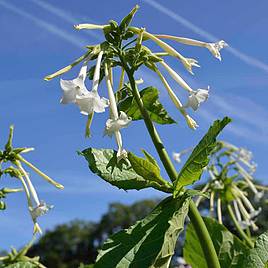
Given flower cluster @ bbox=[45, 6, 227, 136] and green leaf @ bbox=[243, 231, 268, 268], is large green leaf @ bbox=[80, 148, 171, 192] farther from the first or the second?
green leaf @ bbox=[243, 231, 268, 268]

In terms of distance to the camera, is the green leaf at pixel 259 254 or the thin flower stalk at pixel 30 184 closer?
the green leaf at pixel 259 254

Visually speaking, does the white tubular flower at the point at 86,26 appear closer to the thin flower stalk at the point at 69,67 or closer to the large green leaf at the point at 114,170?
the thin flower stalk at the point at 69,67

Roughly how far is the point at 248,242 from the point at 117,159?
237cm

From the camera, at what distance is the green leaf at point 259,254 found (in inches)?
76.2

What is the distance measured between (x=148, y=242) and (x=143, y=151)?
30 cm

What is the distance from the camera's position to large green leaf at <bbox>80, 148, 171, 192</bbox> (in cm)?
175

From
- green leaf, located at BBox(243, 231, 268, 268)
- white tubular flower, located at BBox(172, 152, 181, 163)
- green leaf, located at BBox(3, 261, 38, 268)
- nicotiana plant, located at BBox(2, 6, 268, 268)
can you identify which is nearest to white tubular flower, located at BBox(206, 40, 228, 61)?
nicotiana plant, located at BBox(2, 6, 268, 268)

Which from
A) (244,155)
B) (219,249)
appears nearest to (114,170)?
(219,249)

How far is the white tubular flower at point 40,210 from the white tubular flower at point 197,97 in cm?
112

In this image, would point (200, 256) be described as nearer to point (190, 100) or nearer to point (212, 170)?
point (190, 100)

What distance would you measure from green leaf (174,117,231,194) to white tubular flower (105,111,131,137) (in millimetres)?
189

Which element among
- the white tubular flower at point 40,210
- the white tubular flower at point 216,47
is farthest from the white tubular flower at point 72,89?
the white tubular flower at point 40,210

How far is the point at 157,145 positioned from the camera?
67.5 inches

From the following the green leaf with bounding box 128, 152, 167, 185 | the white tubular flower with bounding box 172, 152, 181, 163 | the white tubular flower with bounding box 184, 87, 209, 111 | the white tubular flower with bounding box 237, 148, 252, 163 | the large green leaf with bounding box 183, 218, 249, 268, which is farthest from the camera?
the white tubular flower with bounding box 172, 152, 181, 163
